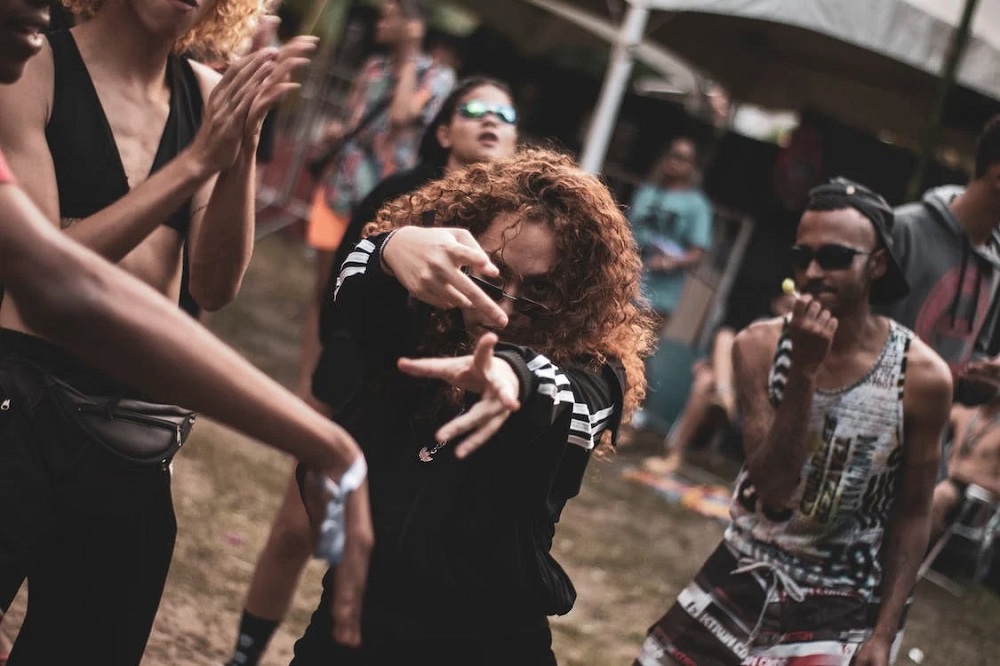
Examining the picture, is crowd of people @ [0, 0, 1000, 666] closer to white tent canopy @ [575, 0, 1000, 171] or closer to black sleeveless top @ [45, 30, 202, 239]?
black sleeveless top @ [45, 30, 202, 239]

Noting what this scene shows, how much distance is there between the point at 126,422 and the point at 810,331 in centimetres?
168

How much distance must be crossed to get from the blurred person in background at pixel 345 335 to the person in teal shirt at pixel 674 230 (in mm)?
6032

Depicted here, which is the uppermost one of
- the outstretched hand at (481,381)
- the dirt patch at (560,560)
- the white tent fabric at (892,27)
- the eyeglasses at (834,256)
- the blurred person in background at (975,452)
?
the white tent fabric at (892,27)

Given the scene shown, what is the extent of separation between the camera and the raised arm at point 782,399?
3.18m

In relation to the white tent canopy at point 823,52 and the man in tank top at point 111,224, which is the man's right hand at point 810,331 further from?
the white tent canopy at point 823,52

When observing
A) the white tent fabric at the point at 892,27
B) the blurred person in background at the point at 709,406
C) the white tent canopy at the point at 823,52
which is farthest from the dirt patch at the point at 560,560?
the white tent fabric at the point at 892,27

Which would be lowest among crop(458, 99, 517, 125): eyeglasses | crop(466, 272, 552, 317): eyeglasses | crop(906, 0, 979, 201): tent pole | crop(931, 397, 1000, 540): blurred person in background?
crop(931, 397, 1000, 540): blurred person in background

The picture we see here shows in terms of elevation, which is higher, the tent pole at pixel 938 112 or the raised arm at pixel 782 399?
the tent pole at pixel 938 112

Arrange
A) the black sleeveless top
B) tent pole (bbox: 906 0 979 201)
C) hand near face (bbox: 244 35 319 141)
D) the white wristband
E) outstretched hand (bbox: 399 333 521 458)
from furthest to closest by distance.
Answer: tent pole (bbox: 906 0 979 201) < the black sleeveless top < hand near face (bbox: 244 35 319 141) < outstretched hand (bbox: 399 333 521 458) < the white wristband

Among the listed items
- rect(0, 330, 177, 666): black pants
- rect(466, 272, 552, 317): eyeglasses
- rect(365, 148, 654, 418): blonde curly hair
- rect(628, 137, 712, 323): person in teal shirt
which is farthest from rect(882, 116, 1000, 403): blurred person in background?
rect(628, 137, 712, 323): person in teal shirt

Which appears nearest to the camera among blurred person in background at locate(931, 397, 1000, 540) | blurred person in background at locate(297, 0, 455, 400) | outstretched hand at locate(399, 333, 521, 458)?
outstretched hand at locate(399, 333, 521, 458)

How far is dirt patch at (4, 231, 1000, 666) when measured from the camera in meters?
4.59

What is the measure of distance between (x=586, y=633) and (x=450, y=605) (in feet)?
11.2

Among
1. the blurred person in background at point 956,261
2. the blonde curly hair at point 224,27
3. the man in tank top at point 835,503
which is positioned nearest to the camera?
the blonde curly hair at point 224,27
